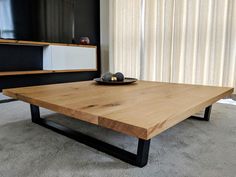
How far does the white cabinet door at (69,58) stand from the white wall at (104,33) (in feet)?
1.48

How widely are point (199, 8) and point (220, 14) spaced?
10.2 inches

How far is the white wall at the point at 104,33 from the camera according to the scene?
3.58m

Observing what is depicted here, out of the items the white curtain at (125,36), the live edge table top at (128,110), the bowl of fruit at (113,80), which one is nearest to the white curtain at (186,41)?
the white curtain at (125,36)

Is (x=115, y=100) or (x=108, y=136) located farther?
(x=108, y=136)

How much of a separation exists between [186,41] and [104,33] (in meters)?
1.55

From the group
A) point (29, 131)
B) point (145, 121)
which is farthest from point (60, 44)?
point (145, 121)

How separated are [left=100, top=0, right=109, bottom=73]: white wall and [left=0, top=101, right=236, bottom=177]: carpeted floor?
2.30m

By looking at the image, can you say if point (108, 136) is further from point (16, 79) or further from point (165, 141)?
point (16, 79)

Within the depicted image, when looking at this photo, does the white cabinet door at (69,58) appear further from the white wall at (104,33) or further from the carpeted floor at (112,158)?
the carpeted floor at (112,158)

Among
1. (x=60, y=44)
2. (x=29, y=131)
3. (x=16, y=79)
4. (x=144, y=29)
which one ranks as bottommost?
(x=29, y=131)

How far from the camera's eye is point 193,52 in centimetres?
260

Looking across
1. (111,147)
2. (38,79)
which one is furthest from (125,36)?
(111,147)

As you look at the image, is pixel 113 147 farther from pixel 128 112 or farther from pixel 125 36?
pixel 125 36

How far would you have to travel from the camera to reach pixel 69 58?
2906mm
